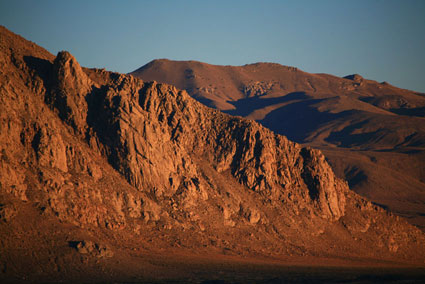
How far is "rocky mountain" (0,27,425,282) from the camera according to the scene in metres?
63.9

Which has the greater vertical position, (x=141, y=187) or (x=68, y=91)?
(x=68, y=91)

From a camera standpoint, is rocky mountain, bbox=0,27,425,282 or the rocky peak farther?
the rocky peak

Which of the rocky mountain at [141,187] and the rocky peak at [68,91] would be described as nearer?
the rocky mountain at [141,187]

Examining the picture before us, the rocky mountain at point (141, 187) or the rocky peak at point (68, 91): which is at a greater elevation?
the rocky peak at point (68, 91)

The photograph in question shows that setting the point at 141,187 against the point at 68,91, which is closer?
the point at 68,91

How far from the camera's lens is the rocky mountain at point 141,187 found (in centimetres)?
6388

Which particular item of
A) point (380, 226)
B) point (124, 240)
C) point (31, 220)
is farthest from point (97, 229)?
point (380, 226)

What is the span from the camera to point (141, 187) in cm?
7969

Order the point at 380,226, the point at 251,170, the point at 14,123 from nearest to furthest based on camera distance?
the point at 14,123 → the point at 251,170 → the point at 380,226

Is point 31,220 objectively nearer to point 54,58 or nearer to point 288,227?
point 54,58

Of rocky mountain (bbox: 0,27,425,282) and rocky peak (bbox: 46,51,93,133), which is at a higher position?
rocky peak (bbox: 46,51,93,133)

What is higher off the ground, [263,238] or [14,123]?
[14,123]

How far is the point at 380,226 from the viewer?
101438mm

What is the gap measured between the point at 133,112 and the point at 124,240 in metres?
19.0
